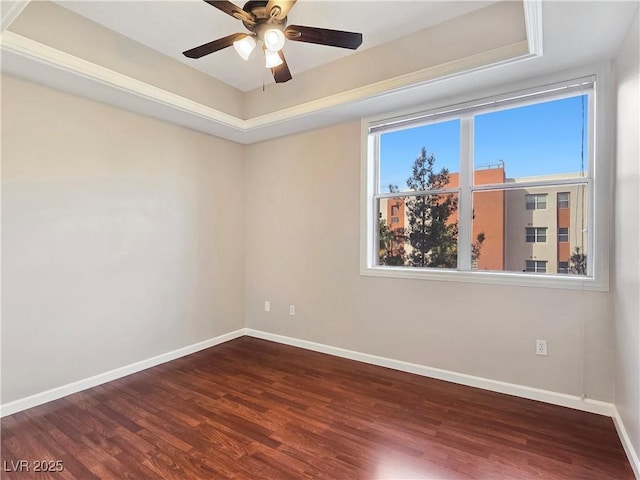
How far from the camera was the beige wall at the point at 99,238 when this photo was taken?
8.03 ft

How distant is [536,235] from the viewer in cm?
266

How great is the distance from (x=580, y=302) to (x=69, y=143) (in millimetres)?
4183

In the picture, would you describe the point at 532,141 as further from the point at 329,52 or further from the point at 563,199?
the point at 329,52

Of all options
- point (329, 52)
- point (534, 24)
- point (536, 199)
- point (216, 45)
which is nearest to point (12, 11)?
point (216, 45)

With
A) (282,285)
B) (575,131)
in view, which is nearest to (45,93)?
(282,285)

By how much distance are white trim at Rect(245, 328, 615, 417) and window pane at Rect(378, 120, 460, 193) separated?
170 cm

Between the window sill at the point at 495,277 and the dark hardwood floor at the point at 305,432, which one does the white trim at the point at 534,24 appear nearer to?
the window sill at the point at 495,277

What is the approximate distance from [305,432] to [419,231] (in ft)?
6.59

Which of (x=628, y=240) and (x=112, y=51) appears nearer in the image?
(x=628, y=240)

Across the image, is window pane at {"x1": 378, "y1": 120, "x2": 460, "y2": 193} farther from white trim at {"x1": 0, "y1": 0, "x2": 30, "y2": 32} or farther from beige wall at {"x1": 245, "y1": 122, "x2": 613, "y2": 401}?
white trim at {"x1": 0, "y1": 0, "x2": 30, "y2": 32}

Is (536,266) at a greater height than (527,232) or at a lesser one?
lesser

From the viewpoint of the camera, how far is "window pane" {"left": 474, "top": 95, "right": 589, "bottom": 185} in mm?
2486

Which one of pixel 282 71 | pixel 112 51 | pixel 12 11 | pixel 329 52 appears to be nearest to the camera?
pixel 12 11

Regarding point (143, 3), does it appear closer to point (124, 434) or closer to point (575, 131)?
point (124, 434)
